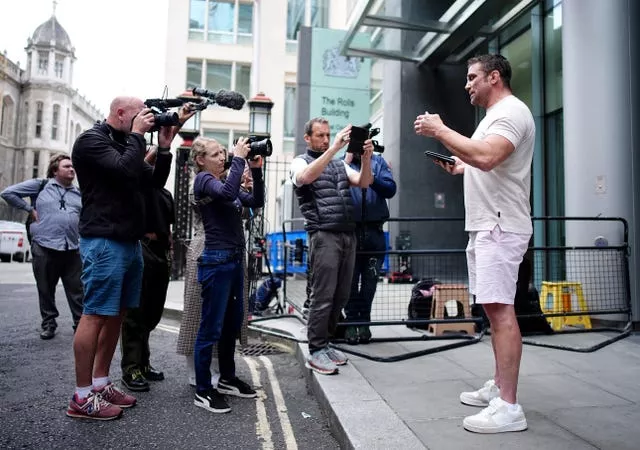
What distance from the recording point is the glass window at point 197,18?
27.4 meters

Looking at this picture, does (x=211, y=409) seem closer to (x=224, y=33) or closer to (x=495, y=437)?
(x=495, y=437)

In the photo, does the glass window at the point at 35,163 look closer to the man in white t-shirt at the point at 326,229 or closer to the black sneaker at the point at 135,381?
the black sneaker at the point at 135,381

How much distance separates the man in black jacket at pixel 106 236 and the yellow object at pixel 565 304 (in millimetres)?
4543

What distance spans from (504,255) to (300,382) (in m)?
2.25

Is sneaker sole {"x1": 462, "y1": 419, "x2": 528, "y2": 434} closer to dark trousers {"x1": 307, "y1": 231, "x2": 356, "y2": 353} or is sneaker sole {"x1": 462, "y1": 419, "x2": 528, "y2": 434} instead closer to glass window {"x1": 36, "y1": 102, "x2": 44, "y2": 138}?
dark trousers {"x1": 307, "y1": 231, "x2": 356, "y2": 353}

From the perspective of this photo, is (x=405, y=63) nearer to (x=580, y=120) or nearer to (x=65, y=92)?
(x=580, y=120)

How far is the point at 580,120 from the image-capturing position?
5.88 meters

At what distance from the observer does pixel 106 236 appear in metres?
3.25

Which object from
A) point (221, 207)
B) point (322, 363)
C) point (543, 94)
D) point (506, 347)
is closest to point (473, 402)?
point (506, 347)

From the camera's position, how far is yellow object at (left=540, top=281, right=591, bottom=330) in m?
5.61

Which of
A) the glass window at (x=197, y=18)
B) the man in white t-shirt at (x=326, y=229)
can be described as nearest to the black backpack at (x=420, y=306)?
the man in white t-shirt at (x=326, y=229)

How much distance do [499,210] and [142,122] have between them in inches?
92.4

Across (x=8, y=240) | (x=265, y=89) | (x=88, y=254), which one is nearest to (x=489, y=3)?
(x=88, y=254)

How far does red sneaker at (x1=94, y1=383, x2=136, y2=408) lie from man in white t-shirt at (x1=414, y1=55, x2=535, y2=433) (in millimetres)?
2312
